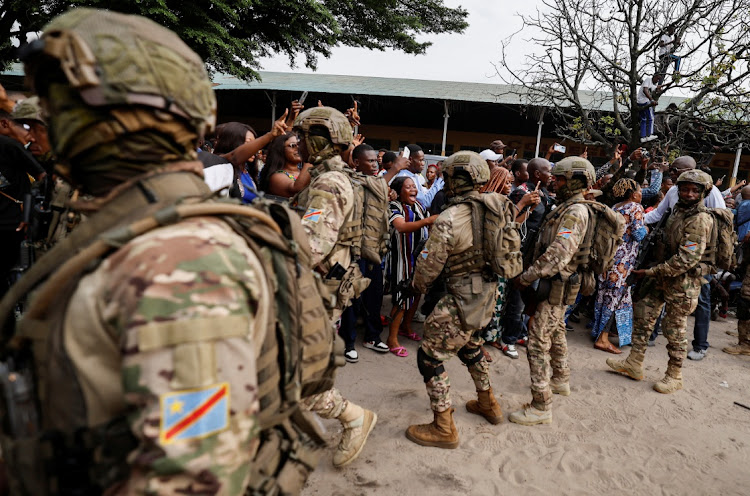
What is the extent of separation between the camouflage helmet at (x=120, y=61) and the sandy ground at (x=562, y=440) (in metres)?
Result: 2.63

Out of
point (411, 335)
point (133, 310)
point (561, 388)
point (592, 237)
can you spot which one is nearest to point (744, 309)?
point (561, 388)

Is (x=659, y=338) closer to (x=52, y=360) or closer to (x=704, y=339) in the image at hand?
(x=704, y=339)

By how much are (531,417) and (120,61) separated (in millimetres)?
3900

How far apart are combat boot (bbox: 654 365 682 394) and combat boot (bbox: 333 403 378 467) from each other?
11.2 ft

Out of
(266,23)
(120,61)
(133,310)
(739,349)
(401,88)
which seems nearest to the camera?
(133,310)

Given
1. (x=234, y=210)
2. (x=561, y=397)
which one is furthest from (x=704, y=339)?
(x=234, y=210)

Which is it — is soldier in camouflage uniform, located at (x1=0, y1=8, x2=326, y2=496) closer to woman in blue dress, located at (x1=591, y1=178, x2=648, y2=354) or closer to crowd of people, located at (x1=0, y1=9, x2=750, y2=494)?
crowd of people, located at (x1=0, y1=9, x2=750, y2=494)

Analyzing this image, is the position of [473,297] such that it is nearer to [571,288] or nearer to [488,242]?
[488,242]

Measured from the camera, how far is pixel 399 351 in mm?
5168

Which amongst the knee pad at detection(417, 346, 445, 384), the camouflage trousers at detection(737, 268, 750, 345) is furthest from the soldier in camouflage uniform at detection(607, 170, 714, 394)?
the knee pad at detection(417, 346, 445, 384)

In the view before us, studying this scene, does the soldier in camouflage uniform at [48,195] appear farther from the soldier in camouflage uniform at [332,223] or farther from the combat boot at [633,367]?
the combat boot at [633,367]

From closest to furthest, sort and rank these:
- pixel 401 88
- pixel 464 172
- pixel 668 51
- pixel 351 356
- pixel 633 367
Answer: pixel 464 172
pixel 351 356
pixel 633 367
pixel 668 51
pixel 401 88

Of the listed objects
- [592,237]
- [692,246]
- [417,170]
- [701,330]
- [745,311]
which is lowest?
[701,330]

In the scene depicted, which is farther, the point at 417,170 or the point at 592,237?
the point at 417,170
